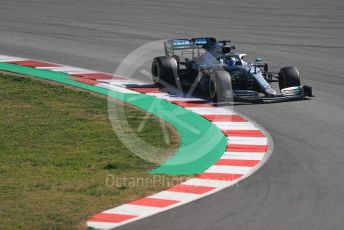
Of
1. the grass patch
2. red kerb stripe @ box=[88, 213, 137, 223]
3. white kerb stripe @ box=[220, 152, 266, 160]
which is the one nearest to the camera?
red kerb stripe @ box=[88, 213, 137, 223]

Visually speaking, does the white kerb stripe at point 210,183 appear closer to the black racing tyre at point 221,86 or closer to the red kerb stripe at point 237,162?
the red kerb stripe at point 237,162

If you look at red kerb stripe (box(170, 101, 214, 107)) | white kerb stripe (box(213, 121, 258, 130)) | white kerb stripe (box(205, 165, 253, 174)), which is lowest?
white kerb stripe (box(205, 165, 253, 174))

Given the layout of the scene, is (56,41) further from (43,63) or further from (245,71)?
(245,71)

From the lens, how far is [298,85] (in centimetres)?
2414

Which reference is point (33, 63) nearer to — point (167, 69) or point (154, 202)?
point (167, 69)

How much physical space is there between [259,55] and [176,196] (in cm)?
1382

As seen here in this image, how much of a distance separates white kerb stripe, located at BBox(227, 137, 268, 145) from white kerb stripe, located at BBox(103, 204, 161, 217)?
4873 millimetres

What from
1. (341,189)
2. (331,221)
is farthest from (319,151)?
(331,221)

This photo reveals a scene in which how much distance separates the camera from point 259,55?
29.6 meters

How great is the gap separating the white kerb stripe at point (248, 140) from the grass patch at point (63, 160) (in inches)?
45.4

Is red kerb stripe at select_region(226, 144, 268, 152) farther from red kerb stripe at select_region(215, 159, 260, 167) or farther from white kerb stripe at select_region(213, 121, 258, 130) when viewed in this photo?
white kerb stripe at select_region(213, 121, 258, 130)

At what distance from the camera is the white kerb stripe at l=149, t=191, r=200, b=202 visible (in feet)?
53.2

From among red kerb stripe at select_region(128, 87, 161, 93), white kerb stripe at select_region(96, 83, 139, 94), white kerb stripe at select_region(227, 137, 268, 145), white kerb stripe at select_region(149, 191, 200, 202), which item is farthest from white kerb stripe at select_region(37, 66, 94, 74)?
white kerb stripe at select_region(149, 191, 200, 202)

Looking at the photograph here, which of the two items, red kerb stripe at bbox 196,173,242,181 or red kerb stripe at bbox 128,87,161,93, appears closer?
red kerb stripe at bbox 196,173,242,181
